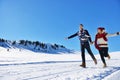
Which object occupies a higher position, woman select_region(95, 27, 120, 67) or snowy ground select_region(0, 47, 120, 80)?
woman select_region(95, 27, 120, 67)

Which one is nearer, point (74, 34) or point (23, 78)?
point (23, 78)

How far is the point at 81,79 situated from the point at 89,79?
0.20m

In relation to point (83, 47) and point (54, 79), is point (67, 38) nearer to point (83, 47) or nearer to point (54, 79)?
point (83, 47)

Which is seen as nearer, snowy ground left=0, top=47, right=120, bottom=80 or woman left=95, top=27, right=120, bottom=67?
snowy ground left=0, top=47, right=120, bottom=80

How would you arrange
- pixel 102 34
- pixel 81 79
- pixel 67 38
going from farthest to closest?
pixel 67 38
pixel 102 34
pixel 81 79

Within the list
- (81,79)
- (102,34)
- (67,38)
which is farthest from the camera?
(67,38)

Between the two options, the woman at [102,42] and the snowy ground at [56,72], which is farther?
the woman at [102,42]

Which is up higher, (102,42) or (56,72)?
(102,42)

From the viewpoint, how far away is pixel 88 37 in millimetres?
13062

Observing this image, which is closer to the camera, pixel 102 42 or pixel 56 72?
pixel 56 72

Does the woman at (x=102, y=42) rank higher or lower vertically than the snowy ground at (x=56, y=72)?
higher

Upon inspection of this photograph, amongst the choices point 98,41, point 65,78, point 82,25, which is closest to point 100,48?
point 98,41

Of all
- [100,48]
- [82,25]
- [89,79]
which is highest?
[82,25]

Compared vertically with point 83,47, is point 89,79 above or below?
below
